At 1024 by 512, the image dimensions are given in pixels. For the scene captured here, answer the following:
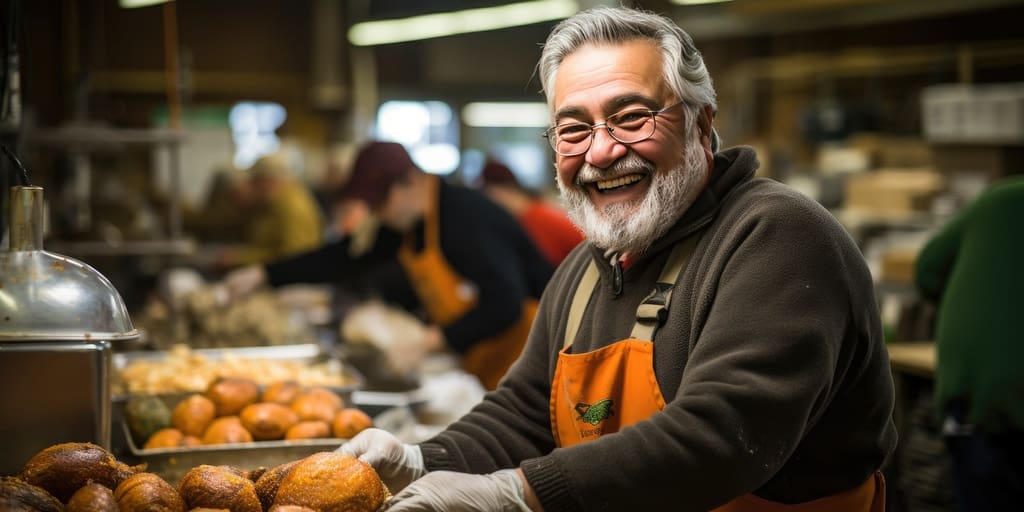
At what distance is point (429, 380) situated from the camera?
3.71 meters

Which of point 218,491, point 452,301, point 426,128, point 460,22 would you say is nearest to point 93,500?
point 218,491

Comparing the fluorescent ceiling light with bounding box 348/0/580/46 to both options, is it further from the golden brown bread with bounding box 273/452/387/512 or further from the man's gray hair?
the golden brown bread with bounding box 273/452/387/512

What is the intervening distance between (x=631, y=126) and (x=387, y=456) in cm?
74

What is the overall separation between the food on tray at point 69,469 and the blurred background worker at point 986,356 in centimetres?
297

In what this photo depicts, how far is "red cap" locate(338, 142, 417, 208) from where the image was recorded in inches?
174

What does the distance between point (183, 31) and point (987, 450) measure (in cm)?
1047

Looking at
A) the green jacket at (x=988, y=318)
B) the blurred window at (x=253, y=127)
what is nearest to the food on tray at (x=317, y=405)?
the green jacket at (x=988, y=318)

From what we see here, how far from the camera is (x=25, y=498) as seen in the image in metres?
1.52

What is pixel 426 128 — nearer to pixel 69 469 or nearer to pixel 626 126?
pixel 626 126

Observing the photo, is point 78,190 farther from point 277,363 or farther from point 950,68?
point 950,68

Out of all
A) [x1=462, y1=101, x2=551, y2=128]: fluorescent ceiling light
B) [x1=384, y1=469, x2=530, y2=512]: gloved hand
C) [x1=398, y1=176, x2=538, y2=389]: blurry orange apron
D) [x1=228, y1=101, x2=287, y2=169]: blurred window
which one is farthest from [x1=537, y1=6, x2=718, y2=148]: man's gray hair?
[x1=228, y1=101, x2=287, y2=169]: blurred window

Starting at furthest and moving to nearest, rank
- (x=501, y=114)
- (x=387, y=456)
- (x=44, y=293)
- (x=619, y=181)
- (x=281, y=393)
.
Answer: (x=501, y=114)
(x=281, y=393)
(x=619, y=181)
(x=387, y=456)
(x=44, y=293)

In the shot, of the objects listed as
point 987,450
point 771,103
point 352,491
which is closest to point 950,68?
point 771,103

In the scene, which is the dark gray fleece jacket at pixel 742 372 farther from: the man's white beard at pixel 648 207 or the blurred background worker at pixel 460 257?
the blurred background worker at pixel 460 257
